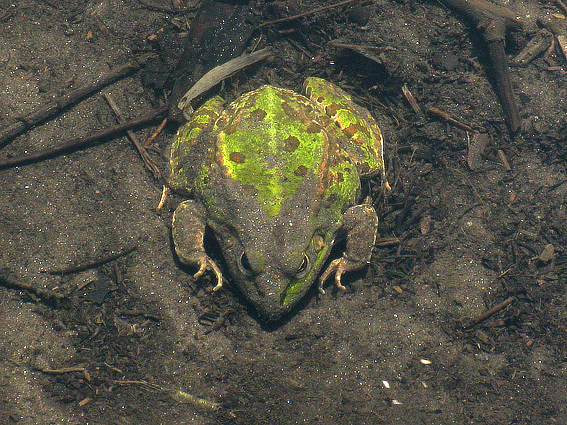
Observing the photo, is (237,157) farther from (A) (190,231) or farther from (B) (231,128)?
(A) (190,231)

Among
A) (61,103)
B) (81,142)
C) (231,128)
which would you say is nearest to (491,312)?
(231,128)

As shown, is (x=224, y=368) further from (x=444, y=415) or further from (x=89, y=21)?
(x=89, y=21)

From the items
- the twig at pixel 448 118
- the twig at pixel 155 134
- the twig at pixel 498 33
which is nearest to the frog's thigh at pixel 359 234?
the twig at pixel 448 118

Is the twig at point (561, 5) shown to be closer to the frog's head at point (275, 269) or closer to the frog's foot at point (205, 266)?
the frog's head at point (275, 269)

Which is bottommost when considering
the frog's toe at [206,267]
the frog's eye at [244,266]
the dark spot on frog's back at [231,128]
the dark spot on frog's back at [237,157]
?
the frog's toe at [206,267]

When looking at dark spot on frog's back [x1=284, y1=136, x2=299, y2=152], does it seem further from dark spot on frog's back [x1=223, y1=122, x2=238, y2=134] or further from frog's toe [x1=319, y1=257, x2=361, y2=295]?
frog's toe [x1=319, y1=257, x2=361, y2=295]

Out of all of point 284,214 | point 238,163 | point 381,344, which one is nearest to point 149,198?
point 238,163
